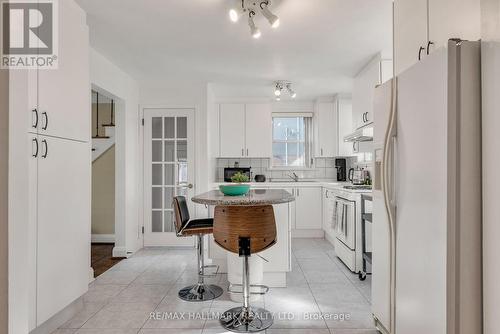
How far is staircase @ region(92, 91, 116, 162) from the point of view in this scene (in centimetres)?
483

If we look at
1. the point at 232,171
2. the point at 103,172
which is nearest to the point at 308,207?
the point at 232,171

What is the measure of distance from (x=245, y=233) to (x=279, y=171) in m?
3.75

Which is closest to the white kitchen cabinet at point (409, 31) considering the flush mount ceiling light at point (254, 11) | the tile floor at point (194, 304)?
the flush mount ceiling light at point (254, 11)

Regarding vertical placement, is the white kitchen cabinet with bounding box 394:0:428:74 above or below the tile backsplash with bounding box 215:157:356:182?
above

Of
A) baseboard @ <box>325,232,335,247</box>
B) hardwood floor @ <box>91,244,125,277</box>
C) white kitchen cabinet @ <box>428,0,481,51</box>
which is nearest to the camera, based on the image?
white kitchen cabinet @ <box>428,0,481,51</box>

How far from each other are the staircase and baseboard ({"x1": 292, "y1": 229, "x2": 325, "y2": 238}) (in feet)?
11.0

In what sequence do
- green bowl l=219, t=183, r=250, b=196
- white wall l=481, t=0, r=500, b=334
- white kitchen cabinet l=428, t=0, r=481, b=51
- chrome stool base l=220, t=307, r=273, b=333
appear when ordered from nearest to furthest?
1. white wall l=481, t=0, r=500, b=334
2. white kitchen cabinet l=428, t=0, r=481, b=51
3. chrome stool base l=220, t=307, r=273, b=333
4. green bowl l=219, t=183, r=250, b=196

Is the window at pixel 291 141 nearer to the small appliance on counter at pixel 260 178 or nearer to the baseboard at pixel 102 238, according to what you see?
the small appliance on counter at pixel 260 178

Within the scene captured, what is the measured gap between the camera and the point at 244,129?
5348 mm

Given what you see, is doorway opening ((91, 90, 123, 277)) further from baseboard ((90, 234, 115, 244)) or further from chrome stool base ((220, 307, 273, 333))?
chrome stool base ((220, 307, 273, 333))

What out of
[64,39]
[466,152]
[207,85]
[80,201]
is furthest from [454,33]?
[207,85]

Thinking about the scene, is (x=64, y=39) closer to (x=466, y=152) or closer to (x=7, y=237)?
(x=7, y=237)

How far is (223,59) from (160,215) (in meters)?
2.46

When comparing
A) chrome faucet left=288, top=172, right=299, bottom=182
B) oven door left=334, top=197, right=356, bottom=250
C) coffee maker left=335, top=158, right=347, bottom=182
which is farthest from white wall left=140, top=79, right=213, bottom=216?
coffee maker left=335, top=158, right=347, bottom=182
